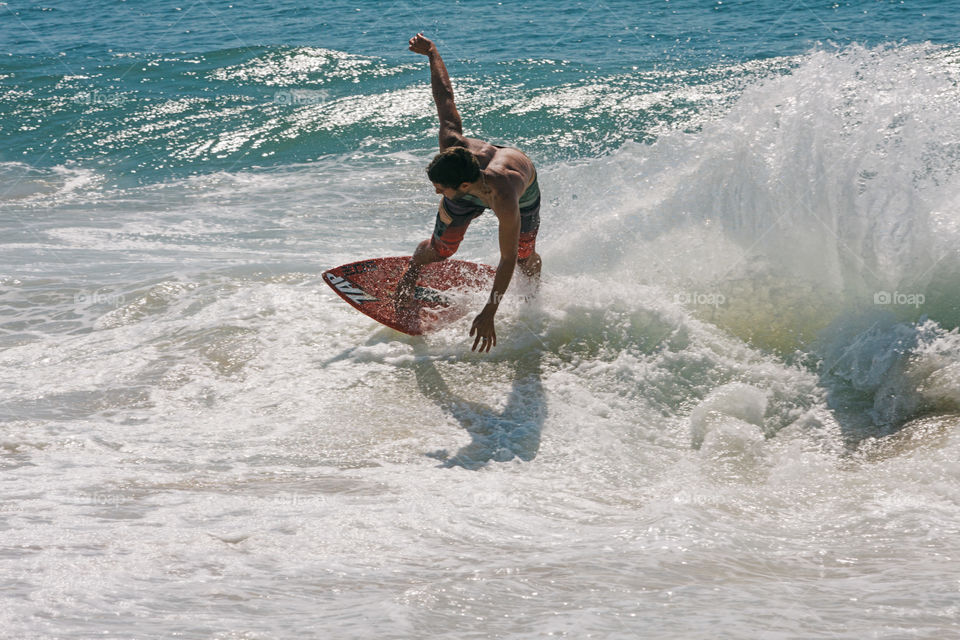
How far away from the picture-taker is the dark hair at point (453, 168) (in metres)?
4.35

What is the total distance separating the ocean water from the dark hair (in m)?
1.29

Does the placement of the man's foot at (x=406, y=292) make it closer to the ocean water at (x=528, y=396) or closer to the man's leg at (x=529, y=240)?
the ocean water at (x=528, y=396)

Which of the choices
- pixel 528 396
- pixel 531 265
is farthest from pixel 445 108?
pixel 528 396

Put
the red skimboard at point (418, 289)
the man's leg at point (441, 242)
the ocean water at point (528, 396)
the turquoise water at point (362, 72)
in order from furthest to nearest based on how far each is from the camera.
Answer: the turquoise water at point (362, 72) → the red skimboard at point (418, 289) → the man's leg at point (441, 242) → the ocean water at point (528, 396)

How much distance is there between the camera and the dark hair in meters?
4.35

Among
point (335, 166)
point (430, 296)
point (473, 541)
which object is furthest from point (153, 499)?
point (335, 166)

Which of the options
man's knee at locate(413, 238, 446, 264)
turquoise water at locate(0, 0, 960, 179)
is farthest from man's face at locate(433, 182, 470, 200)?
turquoise water at locate(0, 0, 960, 179)

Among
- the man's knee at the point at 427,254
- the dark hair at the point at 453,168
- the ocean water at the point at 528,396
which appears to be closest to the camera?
the ocean water at the point at 528,396

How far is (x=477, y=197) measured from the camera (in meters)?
4.90

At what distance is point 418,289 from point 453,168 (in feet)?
5.18

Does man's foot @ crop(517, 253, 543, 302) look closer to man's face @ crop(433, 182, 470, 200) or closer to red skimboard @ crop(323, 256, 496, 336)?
red skimboard @ crop(323, 256, 496, 336)

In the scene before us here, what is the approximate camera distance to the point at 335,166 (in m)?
10.4

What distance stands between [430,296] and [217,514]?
2600 mm

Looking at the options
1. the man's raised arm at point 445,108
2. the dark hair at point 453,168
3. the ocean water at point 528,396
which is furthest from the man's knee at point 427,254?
the dark hair at point 453,168
